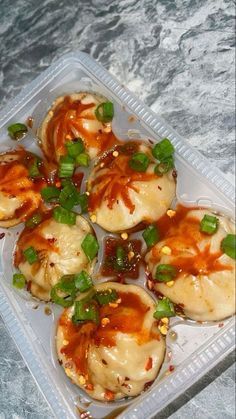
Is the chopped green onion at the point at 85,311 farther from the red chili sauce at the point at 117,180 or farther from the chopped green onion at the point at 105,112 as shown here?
the chopped green onion at the point at 105,112

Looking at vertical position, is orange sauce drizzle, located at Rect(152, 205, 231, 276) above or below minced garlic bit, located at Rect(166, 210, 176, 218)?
below

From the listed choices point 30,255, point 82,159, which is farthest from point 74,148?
point 30,255

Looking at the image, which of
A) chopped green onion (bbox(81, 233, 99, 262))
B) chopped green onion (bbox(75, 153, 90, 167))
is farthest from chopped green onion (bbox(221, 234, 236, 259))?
chopped green onion (bbox(75, 153, 90, 167))

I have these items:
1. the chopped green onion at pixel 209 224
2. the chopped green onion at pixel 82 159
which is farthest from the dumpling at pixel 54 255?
the chopped green onion at pixel 209 224

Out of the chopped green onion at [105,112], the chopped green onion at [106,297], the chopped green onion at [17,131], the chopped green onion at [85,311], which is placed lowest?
the chopped green onion at [106,297]

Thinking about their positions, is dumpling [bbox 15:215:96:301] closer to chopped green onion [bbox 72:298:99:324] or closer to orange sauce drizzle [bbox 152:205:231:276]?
chopped green onion [bbox 72:298:99:324]

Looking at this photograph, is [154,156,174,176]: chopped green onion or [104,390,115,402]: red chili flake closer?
[104,390,115,402]: red chili flake
